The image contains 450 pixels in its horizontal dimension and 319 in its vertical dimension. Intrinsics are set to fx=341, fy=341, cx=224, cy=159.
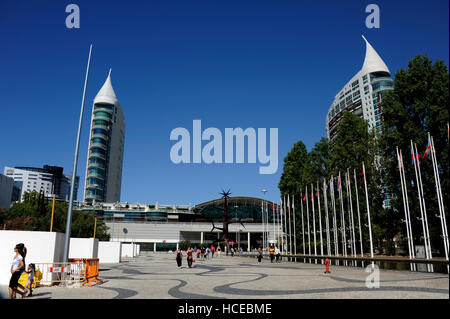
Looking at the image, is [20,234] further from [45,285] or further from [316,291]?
[316,291]

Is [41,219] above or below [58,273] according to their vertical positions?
above

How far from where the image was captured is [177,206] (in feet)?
463

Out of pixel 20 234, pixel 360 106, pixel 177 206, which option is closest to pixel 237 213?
pixel 177 206

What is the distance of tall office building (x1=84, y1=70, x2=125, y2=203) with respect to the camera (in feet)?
467

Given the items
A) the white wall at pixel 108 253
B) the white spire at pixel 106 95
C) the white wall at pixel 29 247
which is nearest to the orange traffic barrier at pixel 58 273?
the white wall at pixel 29 247

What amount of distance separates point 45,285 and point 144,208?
12172 cm

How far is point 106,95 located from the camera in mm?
152375

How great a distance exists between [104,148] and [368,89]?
11180 cm

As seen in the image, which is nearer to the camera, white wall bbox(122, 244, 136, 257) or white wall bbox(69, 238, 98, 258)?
white wall bbox(69, 238, 98, 258)

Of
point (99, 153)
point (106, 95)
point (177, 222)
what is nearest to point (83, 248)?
point (177, 222)

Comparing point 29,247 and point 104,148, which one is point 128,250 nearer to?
point 29,247

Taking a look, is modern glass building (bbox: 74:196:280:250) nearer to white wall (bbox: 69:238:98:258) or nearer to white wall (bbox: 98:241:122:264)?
white wall (bbox: 98:241:122:264)

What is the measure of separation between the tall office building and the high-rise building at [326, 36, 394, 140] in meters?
96.9

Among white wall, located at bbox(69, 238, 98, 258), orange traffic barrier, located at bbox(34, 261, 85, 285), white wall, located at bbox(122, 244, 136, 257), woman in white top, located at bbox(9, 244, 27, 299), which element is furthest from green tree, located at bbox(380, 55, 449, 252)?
white wall, located at bbox(122, 244, 136, 257)
